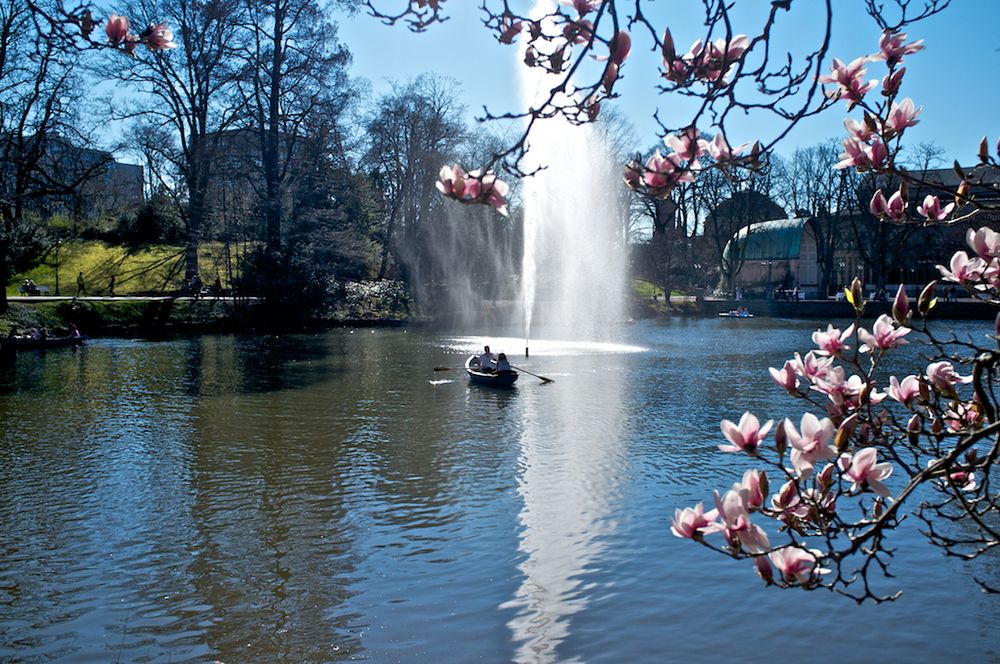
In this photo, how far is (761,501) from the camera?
9.48ft

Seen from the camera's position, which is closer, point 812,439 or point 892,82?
point 812,439

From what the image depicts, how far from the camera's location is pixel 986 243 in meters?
3.30

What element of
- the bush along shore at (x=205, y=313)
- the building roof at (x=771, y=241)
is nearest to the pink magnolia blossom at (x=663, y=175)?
the bush along shore at (x=205, y=313)

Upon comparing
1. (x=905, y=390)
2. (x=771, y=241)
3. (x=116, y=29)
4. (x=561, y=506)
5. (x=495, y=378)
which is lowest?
(x=561, y=506)

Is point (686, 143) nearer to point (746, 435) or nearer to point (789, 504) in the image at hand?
point (746, 435)

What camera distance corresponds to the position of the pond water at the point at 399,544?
290 inches

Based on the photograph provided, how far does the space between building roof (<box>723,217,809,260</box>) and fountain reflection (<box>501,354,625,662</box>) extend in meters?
49.8

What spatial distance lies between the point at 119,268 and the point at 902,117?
46.4 m

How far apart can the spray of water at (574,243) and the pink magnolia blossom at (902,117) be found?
111 feet

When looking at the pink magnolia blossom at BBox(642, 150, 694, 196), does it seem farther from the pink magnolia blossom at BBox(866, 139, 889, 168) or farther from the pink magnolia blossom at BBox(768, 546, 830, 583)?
the pink magnolia blossom at BBox(768, 546, 830, 583)

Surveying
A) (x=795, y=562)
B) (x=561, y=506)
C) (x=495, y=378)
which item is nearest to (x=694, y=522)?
(x=795, y=562)

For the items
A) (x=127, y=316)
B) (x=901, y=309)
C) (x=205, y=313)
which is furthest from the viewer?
(x=205, y=313)

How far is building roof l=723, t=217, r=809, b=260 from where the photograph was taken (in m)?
65.1

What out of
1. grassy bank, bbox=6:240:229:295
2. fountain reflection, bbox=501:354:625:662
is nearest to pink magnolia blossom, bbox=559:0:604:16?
fountain reflection, bbox=501:354:625:662
